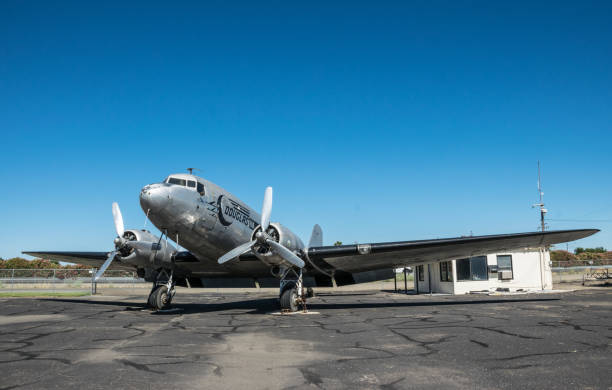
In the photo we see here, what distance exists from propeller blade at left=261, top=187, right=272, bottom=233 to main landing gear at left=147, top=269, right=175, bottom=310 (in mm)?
5145

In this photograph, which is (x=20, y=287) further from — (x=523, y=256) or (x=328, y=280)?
(x=523, y=256)

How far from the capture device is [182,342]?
9125 mm

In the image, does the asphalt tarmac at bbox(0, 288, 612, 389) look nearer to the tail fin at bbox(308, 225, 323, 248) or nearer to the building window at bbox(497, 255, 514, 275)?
the tail fin at bbox(308, 225, 323, 248)

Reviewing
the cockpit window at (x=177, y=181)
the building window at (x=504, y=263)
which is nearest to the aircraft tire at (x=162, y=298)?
the cockpit window at (x=177, y=181)

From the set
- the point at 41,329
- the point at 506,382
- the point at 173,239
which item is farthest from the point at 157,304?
the point at 506,382

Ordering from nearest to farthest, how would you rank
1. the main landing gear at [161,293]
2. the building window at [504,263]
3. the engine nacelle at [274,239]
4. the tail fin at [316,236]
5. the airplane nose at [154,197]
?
the airplane nose at [154,197] → the engine nacelle at [274,239] → the main landing gear at [161,293] → the tail fin at [316,236] → the building window at [504,263]

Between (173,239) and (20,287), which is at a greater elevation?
(173,239)

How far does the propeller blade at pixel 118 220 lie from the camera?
18.0 meters

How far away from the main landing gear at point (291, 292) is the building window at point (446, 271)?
15464 mm

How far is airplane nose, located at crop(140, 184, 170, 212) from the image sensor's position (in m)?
14.4

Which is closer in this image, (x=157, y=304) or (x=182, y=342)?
(x=182, y=342)

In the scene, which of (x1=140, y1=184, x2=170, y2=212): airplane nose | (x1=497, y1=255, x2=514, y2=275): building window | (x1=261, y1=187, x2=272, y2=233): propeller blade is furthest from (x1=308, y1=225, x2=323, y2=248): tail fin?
(x1=497, y1=255, x2=514, y2=275): building window

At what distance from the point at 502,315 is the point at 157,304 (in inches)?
506

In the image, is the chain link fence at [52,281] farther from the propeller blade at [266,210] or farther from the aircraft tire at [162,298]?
the propeller blade at [266,210]
